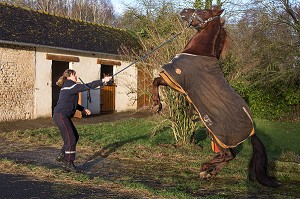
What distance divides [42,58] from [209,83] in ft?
43.9

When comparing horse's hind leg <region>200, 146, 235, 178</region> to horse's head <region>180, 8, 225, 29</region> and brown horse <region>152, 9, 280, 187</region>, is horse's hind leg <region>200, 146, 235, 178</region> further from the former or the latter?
horse's head <region>180, 8, 225, 29</region>

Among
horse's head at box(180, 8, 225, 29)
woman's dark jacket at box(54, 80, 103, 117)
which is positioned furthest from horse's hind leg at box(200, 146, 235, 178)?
woman's dark jacket at box(54, 80, 103, 117)

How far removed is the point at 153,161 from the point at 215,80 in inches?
140

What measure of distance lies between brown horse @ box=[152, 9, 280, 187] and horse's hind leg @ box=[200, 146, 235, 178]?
356mm

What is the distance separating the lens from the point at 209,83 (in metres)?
5.55

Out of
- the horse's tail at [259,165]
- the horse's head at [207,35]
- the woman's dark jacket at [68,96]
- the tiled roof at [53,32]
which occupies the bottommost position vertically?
the horse's tail at [259,165]

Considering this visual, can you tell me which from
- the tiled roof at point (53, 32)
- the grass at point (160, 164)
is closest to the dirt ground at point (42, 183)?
the grass at point (160, 164)

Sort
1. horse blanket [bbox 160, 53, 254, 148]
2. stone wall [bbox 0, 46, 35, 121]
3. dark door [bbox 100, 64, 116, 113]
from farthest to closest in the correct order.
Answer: dark door [bbox 100, 64, 116, 113] → stone wall [bbox 0, 46, 35, 121] → horse blanket [bbox 160, 53, 254, 148]

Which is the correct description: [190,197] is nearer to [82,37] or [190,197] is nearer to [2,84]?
[2,84]

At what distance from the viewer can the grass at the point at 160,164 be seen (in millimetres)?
5992

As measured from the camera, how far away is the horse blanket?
5.52m

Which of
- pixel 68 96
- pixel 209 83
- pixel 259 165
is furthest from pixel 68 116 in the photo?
pixel 259 165

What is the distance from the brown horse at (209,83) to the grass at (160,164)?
949 mm

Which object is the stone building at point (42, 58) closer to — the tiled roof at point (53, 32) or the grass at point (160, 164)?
the tiled roof at point (53, 32)
